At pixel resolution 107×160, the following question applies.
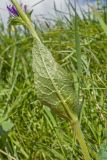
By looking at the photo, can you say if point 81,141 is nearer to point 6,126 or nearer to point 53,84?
point 53,84

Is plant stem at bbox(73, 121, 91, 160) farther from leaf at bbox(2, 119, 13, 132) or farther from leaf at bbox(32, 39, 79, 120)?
leaf at bbox(2, 119, 13, 132)

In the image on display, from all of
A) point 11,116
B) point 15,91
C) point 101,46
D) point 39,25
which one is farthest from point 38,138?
point 39,25

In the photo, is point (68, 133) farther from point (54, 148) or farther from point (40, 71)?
point (40, 71)

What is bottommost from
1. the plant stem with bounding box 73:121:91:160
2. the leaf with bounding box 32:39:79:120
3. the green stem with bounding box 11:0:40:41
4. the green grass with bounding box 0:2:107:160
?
the green grass with bounding box 0:2:107:160

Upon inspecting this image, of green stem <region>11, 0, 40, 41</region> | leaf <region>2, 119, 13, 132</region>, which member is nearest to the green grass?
leaf <region>2, 119, 13, 132</region>

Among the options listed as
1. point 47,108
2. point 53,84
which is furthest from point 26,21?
point 47,108

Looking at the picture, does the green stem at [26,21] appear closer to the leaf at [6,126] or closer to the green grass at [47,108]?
the green grass at [47,108]

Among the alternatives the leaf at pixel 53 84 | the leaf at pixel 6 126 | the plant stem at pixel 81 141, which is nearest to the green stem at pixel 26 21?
the leaf at pixel 53 84
